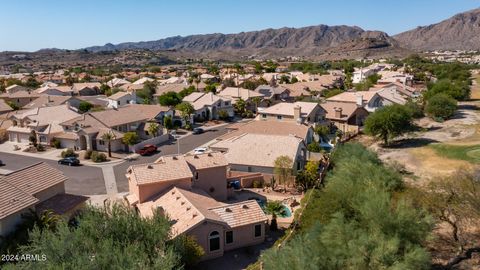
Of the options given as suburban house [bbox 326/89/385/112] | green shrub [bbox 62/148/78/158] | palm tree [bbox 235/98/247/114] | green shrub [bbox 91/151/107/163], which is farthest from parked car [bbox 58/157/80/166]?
suburban house [bbox 326/89/385/112]

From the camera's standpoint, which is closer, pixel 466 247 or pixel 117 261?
pixel 117 261

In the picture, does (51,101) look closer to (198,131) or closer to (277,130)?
(198,131)

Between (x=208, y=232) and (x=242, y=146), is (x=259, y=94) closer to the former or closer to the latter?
(x=242, y=146)

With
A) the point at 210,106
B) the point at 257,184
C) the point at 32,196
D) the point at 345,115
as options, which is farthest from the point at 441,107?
the point at 32,196

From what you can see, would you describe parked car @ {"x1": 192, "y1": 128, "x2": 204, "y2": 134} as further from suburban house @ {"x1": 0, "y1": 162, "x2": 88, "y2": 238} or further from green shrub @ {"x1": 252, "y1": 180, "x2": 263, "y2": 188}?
suburban house @ {"x1": 0, "y1": 162, "x2": 88, "y2": 238}

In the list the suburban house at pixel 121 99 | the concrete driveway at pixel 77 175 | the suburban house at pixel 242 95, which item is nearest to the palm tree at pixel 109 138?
the concrete driveway at pixel 77 175

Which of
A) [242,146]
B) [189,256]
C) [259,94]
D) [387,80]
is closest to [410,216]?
[189,256]

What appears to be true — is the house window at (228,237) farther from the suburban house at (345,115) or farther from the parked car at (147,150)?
the suburban house at (345,115)
